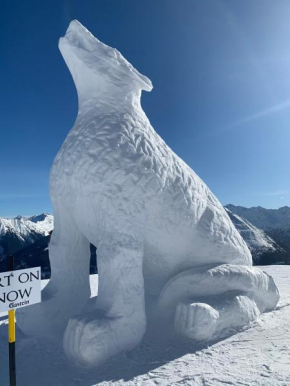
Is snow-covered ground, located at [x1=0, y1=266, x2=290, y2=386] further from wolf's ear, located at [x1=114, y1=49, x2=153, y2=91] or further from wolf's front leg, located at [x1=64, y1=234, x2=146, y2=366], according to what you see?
wolf's ear, located at [x1=114, y1=49, x2=153, y2=91]

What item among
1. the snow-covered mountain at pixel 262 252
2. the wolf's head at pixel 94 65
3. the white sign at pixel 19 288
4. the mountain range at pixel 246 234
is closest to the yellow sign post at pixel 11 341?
the white sign at pixel 19 288

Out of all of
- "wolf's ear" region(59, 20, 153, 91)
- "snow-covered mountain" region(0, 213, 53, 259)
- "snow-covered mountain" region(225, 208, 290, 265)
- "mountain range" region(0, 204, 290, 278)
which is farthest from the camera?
"snow-covered mountain" region(0, 213, 53, 259)

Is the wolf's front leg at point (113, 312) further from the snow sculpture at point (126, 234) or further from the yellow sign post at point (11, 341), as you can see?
the yellow sign post at point (11, 341)

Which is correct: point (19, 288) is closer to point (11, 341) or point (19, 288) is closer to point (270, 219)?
point (11, 341)

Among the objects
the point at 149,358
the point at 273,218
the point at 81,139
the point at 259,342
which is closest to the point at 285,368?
the point at 259,342

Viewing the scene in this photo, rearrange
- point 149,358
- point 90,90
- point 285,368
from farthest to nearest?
point 90,90
point 149,358
point 285,368

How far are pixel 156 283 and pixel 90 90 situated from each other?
5.55 feet

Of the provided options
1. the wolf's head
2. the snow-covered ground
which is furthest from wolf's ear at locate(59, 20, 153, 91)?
the snow-covered ground

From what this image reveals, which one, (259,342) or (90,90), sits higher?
(90,90)

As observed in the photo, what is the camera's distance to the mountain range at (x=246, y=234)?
24.1 meters

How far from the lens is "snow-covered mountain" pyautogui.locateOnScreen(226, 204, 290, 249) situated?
61.5 metres

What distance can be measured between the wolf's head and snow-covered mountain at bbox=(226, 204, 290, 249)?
192 ft

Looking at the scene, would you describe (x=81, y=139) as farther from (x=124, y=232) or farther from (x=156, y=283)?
(x=156, y=283)

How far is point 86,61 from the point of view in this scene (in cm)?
247
